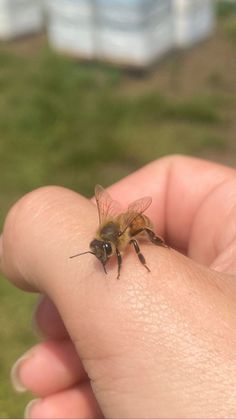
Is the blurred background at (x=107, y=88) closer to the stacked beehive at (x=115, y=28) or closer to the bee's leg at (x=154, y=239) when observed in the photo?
the stacked beehive at (x=115, y=28)

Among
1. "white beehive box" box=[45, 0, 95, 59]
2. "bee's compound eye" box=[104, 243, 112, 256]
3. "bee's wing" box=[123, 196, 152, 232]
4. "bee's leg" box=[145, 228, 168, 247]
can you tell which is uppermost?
"bee's compound eye" box=[104, 243, 112, 256]

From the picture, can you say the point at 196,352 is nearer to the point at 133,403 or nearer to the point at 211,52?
the point at 133,403

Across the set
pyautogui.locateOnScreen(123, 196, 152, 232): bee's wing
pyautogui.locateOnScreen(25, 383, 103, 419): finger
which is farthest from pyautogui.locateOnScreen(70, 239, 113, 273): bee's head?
pyautogui.locateOnScreen(25, 383, 103, 419): finger

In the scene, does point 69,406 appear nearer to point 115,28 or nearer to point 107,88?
point 107,88

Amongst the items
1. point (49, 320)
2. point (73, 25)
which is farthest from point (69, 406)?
point (73, 25)

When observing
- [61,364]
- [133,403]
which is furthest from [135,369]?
[61,364]

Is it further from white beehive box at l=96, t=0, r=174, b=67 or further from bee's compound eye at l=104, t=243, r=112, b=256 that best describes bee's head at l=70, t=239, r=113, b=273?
white beehive box at l=96, t=0, r=174, b=67
